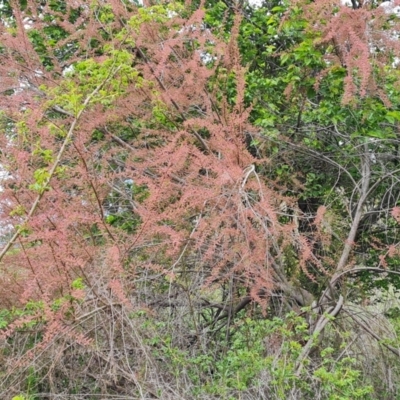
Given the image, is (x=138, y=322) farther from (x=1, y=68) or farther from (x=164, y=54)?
(x=1, y=68)

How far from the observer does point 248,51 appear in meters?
4.73

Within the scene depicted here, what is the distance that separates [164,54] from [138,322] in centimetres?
199

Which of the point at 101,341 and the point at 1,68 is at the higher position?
the point at 1,68

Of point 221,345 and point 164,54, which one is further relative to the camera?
point 221,345

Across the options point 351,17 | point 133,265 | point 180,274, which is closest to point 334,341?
point 180,274

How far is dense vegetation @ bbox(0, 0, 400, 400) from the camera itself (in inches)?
126

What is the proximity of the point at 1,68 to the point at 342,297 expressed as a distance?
3.21 m

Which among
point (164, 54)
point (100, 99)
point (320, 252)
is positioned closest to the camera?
point (100, 99)

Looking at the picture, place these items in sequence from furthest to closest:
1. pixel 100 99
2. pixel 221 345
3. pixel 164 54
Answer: pixel 221 345 → pixel 164 54 → pixel 100 99

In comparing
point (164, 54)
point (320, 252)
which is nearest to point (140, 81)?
point (164, 54)

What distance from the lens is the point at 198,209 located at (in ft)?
12.5

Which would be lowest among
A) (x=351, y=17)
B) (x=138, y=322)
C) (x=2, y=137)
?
(x=138, y=322)

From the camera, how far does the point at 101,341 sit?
3.57m

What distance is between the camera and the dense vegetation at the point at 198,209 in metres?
3.21
